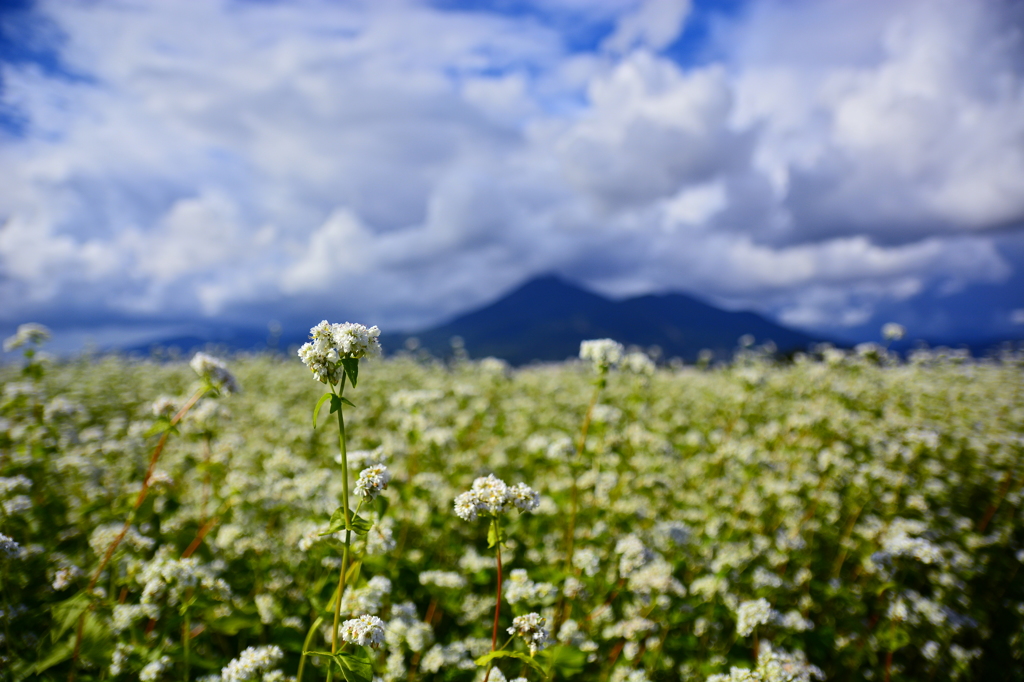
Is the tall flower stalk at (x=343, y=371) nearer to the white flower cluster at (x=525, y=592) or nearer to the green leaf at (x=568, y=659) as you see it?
the white flower cluster at (x=525, y=592)

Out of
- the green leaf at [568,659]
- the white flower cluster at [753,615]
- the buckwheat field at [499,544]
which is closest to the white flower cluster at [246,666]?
the buckwheat field at [499,544]

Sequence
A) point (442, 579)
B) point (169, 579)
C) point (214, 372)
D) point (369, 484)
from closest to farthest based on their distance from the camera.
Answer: point (369, 484), point (169, 579), point (214, 372), point (442, 579)

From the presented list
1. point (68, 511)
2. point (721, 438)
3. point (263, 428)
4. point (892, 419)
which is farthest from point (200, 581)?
point (892, 419)

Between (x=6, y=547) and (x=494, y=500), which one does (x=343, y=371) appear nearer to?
(x=494, y=500)

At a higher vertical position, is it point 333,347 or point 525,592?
point 333,347

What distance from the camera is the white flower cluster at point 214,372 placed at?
475 centimetres

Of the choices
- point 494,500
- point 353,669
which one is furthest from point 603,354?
point 353,669

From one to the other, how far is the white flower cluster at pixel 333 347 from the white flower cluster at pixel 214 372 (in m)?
2.34

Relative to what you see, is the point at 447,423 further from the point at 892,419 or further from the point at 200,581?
the point at 892,419

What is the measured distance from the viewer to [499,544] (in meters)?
3.26

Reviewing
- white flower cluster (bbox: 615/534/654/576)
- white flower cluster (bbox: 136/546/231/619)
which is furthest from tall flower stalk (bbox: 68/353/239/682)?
white flower cluster (bbox: 615/534/654/576)

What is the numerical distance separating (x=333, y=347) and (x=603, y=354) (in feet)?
13.4

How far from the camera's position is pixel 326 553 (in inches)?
189

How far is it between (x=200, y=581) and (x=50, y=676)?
3.85 feet
